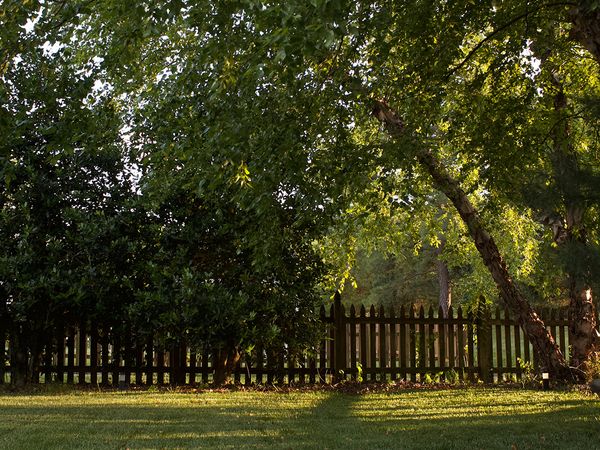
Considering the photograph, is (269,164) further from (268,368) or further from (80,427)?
(268,368)

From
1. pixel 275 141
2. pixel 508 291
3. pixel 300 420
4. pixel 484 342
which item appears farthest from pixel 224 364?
pixel 275 141

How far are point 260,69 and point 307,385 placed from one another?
796 cm

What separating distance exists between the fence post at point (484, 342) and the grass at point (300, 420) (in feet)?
7.91

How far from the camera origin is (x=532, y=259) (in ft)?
55.5

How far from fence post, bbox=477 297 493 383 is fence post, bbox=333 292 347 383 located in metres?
2.80

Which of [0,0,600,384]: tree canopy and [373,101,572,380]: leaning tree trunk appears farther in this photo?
[373,101,572,380]: leaning tree trunk

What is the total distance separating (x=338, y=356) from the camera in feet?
38.7

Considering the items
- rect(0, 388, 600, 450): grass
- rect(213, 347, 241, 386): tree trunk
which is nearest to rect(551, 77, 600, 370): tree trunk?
rect(0, 388, 600, 450): grass

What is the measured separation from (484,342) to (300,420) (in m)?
6.47

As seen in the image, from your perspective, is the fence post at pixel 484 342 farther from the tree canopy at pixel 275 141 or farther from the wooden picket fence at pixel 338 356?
the tree canopy at pixel 275 141

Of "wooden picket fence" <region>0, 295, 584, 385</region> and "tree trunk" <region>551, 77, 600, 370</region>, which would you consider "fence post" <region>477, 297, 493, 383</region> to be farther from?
"tree trunk" <region>551, 77, 600, 370</region>

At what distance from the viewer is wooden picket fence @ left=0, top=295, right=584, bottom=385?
11031 mm

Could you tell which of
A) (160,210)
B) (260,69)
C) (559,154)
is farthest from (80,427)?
(559,154)

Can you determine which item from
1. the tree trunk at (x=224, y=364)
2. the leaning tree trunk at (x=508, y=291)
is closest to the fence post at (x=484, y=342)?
the leaning tree trunk at (x=508, y=291)
